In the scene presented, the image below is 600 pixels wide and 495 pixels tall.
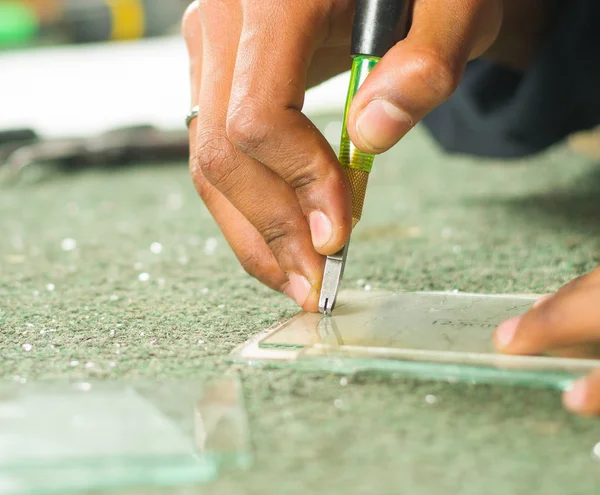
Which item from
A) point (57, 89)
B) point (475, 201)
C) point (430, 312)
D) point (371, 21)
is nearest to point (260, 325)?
point (430, 312)

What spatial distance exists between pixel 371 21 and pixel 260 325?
0.22 metres

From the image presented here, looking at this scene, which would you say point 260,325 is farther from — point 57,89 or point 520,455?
point 57,89

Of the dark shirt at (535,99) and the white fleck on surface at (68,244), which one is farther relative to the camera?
the dark shirt at (535,99)

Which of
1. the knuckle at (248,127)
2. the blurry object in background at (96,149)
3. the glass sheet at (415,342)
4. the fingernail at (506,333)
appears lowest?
the blurry object in background at (96,149)

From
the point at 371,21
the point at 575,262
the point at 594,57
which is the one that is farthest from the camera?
the point at 594,57

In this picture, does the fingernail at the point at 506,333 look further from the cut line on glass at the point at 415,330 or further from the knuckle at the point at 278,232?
the knuckle at the point at 278,232

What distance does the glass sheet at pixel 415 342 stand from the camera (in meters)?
0.38

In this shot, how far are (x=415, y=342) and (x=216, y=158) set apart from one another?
227mm

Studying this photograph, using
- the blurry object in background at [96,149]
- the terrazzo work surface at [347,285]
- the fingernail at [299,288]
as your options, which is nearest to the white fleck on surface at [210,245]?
the terrazzo work surface at [347,285]

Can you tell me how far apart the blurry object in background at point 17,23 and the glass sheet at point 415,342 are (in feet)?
8.13

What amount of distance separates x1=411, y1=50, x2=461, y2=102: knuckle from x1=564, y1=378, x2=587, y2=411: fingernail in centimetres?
21

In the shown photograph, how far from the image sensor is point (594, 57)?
0.93m

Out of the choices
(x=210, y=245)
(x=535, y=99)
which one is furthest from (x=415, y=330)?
(x=535, y=99)

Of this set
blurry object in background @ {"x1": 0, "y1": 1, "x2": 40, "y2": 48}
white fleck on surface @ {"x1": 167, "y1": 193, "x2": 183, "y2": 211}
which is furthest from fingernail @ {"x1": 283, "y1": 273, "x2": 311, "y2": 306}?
blurry object in background @ {"x1": 0, "y1": 1, "x2": 40, "y2": 48}
